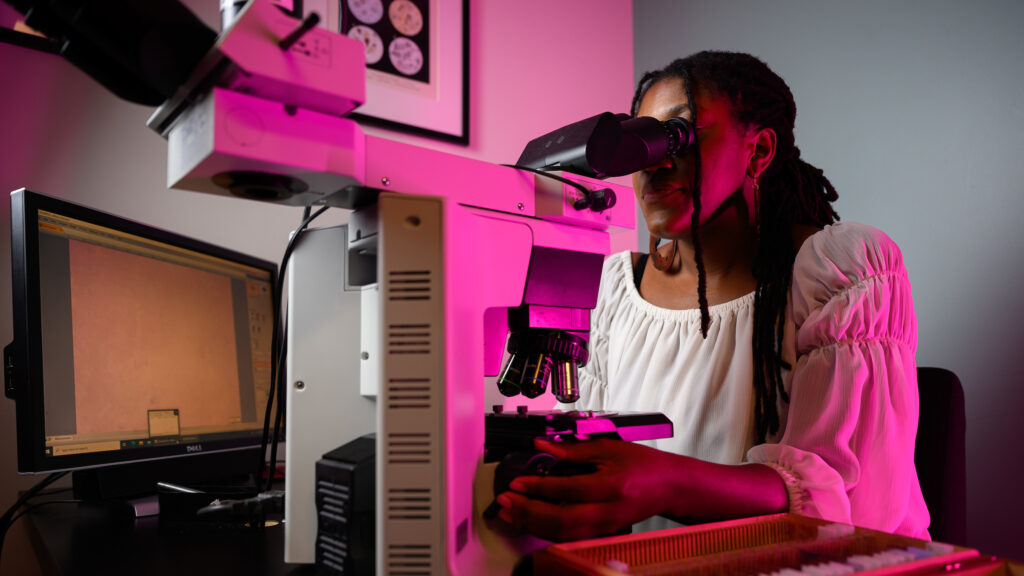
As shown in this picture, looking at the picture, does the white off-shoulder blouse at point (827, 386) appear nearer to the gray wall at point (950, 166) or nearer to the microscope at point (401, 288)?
the microscope at point (401, 288)

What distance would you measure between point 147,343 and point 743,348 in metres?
0.95

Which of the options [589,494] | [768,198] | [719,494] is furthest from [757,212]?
[589,494]

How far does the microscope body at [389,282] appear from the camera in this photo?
483 mm

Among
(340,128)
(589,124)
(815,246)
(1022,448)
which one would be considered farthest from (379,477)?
(1022,448)

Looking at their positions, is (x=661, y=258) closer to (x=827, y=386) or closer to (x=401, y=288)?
(x=827, y=386)

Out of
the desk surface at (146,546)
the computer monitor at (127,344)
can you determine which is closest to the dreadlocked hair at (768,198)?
the desk surface at (146,546)

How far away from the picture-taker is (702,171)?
0.92 meters

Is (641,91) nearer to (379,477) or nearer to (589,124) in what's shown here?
(589,124)

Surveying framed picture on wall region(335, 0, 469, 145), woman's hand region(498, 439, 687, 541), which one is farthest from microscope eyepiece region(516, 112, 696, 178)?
framed picture on wall region(335, 0, 469, 145)

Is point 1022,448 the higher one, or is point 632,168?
point 632,168

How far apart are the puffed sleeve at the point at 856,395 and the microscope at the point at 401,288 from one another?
200mm

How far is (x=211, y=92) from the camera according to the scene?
18.3 inches

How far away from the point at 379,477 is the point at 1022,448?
114cm

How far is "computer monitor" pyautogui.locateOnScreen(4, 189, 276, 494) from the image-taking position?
0.80 m
